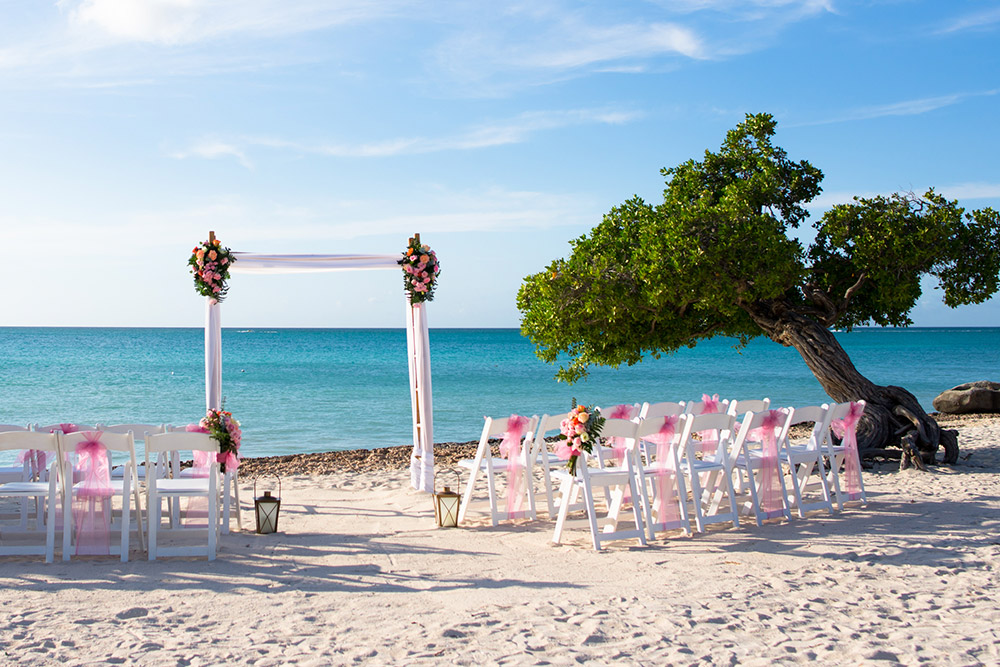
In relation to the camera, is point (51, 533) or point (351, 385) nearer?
point (51, 533)

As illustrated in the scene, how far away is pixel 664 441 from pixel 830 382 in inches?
181

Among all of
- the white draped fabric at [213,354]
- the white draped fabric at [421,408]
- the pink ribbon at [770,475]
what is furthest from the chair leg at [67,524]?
the pink ribbon at [770,475]

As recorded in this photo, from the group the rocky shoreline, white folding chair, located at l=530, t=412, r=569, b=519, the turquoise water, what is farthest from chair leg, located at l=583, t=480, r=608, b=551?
the turquoise water

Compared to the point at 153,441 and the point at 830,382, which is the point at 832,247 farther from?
the point at 153,441

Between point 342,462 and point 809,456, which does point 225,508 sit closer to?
point 342,462

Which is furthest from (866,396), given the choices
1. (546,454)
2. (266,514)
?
(266,514)

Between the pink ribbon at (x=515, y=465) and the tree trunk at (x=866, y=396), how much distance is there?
4448mm

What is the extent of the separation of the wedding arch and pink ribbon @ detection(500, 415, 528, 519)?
1377mm

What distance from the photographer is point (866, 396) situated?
9719 millimetres

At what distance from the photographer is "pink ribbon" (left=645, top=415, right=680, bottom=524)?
614 cm

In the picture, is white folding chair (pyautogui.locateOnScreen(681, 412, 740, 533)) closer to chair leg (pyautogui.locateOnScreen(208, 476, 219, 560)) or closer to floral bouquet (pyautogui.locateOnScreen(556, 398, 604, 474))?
floral bouquet (pyautogui.locateOnScreen(556, 398, 604, 474))

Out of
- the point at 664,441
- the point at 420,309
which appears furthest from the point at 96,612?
the point at 420,309

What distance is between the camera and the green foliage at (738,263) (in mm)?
8844

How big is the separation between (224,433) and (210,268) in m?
2.27
